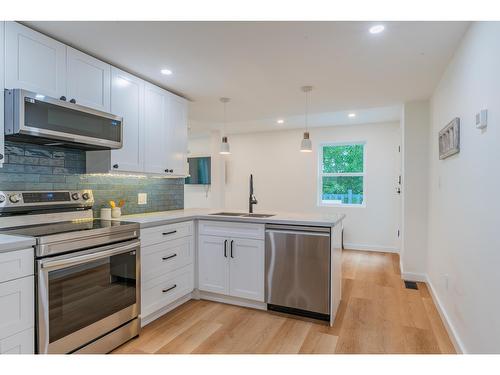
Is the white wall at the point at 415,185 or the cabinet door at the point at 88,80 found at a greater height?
the cabinet door at the point at 88,80

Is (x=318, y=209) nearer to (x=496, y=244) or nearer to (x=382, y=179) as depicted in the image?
(x=382, y=179)

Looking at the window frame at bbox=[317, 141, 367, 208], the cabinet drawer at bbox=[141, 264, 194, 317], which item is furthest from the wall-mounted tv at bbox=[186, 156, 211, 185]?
the cabinet drawer at bbox=[141, 264, 194, 317]

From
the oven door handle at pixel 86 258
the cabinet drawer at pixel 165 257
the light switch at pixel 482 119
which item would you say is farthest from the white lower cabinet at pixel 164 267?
the light switch at pixel 482 119

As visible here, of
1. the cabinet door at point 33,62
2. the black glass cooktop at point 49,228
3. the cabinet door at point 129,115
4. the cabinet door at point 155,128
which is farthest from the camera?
the cabinet door at point 155,128

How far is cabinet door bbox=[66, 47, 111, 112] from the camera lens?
2213mm

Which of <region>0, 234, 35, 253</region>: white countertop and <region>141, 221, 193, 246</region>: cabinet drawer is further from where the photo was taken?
<region>141, 221, 193, 246</region>: cabinet drawer

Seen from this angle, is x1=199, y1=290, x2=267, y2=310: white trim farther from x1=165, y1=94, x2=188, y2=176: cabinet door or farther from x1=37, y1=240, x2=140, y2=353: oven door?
x1=165, y1=94, x2=188, y2=176: cabinet door

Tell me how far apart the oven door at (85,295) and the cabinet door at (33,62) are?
1205mm

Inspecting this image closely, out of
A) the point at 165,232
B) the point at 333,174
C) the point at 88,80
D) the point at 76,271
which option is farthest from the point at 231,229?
the point at 333,174

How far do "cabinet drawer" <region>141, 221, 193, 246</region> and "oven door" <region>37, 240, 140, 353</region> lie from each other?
14 cm

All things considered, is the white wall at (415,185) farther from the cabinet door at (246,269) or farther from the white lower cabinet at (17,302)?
the white lower cabinet at (17,302)

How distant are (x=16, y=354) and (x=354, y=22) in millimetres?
2824

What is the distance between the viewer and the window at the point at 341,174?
556 cm

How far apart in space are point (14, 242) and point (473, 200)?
9.06ft
